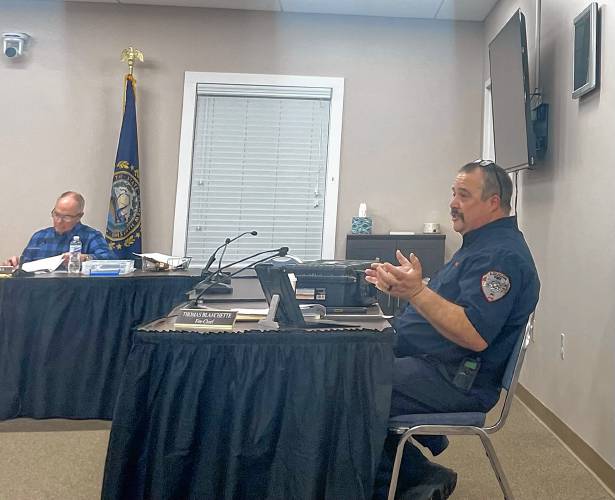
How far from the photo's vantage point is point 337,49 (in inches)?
159

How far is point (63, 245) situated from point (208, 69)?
6.10 feet

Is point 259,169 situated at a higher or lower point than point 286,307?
higher

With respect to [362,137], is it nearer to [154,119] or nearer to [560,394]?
[154,119]

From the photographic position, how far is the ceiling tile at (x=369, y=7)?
3.77 meters

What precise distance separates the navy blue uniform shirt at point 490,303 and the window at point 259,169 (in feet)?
8.12

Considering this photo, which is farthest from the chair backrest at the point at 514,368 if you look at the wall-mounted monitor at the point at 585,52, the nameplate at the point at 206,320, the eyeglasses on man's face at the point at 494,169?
the wall-mounted monitor at the point at 585,52

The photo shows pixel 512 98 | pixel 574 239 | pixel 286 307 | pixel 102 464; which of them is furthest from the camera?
pixel 512 98

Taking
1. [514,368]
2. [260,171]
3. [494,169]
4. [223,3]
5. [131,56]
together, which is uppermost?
[223,3]

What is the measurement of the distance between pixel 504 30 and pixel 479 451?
7.71 feet

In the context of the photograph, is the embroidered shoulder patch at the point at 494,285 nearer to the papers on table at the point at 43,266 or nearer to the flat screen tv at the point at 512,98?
the flat screen tv at the point at 512,98

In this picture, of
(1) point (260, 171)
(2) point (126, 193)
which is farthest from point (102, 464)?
(1) point (260, 171)

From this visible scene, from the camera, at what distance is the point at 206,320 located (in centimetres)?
135

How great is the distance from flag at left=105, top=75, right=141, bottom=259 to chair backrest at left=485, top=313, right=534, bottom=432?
3.10 metres

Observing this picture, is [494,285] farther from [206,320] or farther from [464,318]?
[206,320]
